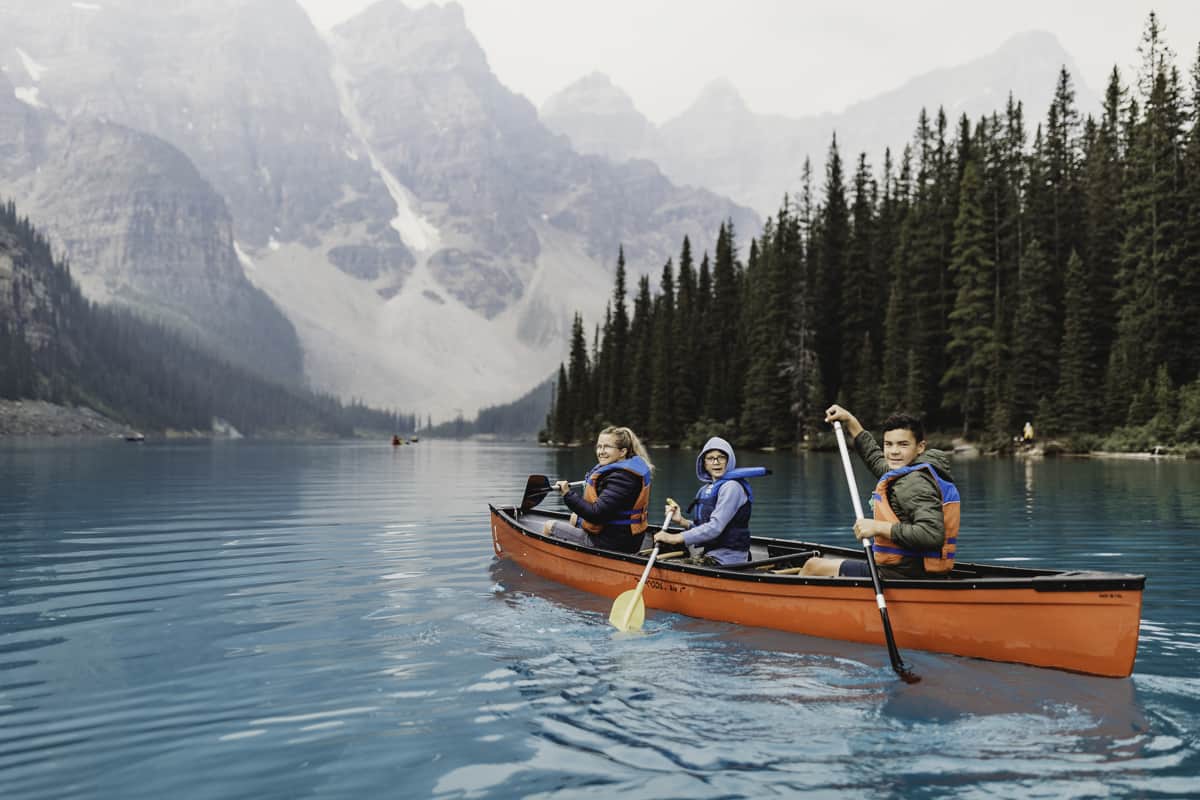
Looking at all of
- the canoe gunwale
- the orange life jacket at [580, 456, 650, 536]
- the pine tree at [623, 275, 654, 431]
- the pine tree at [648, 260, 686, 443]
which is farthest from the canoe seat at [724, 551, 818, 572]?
the pine tree at [623, 275, 654, 431]

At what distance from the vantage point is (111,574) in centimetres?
1493

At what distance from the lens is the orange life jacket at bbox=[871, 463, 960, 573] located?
9359 millimetres

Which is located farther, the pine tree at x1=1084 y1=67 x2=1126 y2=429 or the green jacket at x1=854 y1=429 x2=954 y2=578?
the pine tree at x1=1084 y1=67 x2=1126 y2=429

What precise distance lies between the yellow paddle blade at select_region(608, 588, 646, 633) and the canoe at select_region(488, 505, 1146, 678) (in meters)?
0.56

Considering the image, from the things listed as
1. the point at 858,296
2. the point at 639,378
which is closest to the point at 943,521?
the point at 858,296

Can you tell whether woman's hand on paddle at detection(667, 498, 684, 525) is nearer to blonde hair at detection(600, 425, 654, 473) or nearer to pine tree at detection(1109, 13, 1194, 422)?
blonde hair at detection(600, 425, 654, 473)

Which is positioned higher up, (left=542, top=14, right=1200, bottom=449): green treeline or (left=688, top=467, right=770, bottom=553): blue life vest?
(left=542, top=14, right=1200, bottom=449): green treeline

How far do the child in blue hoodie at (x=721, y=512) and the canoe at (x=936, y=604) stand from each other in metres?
0.43

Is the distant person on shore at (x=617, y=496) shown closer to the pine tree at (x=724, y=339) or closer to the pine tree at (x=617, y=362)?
the pine tree at (x=724, y=339)

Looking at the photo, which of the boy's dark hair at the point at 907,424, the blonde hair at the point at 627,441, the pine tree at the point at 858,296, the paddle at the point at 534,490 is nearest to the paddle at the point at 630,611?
the blonde hair at the point at 627,441

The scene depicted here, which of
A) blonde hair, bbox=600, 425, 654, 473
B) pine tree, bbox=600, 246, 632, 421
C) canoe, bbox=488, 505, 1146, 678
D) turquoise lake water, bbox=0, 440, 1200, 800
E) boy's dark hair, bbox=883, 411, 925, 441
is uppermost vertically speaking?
pine tree, bbox=600, 246, 632, 421

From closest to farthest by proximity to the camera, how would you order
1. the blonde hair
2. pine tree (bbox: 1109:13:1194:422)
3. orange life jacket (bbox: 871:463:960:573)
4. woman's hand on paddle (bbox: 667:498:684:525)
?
1. orange life jacket (bbox: 871:463:960:573)
2. woman's hand on paddle (bbox: 667:498:684:525)
3. the blonde hair
4. pine tree (bbox: 1109:13:1194:422)

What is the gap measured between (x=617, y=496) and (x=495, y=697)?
17.5ft

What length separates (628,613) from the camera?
1107 cm
